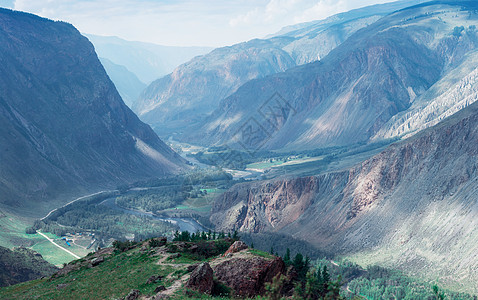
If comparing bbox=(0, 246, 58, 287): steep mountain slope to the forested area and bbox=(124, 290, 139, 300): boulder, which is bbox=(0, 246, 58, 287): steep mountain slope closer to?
the forested area

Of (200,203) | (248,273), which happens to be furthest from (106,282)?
(200,203)

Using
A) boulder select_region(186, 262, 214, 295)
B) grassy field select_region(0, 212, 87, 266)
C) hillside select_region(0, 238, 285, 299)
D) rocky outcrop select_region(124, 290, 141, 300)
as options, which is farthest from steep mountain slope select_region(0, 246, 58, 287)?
boulder select_region(186, 262, 214, 295)

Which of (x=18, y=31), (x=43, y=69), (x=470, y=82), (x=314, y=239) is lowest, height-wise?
(x=314, y=239)

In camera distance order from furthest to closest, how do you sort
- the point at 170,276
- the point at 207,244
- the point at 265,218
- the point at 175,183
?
the point at 175,183, the point at 265,218, the point at 207,244, the point at 170,276

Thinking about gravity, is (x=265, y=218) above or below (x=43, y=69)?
below

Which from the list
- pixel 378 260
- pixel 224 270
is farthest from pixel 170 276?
pixel 378 260

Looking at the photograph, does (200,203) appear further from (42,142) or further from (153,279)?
(153,279)

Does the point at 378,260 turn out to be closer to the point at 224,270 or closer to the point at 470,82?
the point at 224,270
